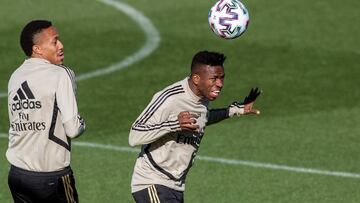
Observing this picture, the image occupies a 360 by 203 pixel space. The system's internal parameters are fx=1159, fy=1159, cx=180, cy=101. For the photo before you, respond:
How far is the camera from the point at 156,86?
723 inches

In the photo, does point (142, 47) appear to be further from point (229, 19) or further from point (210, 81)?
point (210, 81)

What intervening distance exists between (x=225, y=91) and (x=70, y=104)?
8.97 meters

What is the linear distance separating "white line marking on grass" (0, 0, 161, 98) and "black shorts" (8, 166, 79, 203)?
8281 millimetres

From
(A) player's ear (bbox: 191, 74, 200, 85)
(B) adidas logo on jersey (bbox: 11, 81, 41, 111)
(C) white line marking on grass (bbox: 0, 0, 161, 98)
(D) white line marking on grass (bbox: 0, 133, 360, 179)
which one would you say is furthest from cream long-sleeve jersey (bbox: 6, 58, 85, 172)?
(C) white line marking on grass (bbox: 0, 0, 161, 98)

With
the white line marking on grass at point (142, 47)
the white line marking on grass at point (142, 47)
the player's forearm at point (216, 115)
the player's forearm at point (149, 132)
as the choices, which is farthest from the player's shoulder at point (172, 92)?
the white line marking on grass at point (142, 47)

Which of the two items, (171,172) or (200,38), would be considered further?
(200,38)

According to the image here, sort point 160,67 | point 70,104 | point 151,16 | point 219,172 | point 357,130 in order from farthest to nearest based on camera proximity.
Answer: point 151,16 → point 160,67 → point 357,130 → point 219,172 → point 70,104

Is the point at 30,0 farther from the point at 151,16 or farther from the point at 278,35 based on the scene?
the point at 278,35

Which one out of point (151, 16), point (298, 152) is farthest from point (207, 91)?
point (151, 16)

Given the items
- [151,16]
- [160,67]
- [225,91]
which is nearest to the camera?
[225,91]

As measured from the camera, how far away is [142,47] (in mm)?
21109

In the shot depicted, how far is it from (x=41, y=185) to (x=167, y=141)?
1174mm

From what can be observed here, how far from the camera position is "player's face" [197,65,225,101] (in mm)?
9898

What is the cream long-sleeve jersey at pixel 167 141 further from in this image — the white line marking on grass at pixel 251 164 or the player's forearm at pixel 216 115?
the white line marking on grass at pixel 251 164
